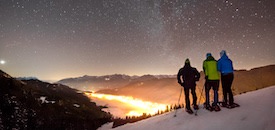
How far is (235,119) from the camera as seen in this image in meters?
7.24

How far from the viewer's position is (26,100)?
2458 cm

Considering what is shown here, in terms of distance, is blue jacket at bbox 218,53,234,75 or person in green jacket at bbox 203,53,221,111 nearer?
blue jacket at bbox 218,53,234,75

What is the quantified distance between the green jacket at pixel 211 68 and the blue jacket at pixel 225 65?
0.20 metres

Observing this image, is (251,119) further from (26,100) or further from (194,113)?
(26,100)

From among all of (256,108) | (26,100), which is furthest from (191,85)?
(26,100)

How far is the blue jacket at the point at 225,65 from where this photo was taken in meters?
8.82

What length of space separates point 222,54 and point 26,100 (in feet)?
74.9

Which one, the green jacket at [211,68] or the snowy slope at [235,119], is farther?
the green jacket at [211,68]

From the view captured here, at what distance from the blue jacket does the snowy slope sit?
4.76 feet

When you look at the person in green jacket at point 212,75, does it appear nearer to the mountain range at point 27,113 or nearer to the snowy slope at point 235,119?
the snowy slope at point 235,119

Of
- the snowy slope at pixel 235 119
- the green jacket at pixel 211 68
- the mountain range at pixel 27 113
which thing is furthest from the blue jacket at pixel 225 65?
the mountain range at pixel 27 113

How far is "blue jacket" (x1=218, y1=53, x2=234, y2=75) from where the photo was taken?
8820 millimetres

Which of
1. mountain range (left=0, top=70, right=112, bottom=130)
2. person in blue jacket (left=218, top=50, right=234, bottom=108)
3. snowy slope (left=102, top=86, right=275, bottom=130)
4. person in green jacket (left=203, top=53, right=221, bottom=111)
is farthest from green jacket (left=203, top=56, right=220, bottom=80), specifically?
mountain range (left=0, top=70, right=112, bottom=130)

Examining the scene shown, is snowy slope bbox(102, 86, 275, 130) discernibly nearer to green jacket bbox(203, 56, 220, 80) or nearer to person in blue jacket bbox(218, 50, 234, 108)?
person in blue jacket bbox(218, 50, 234, 108)
